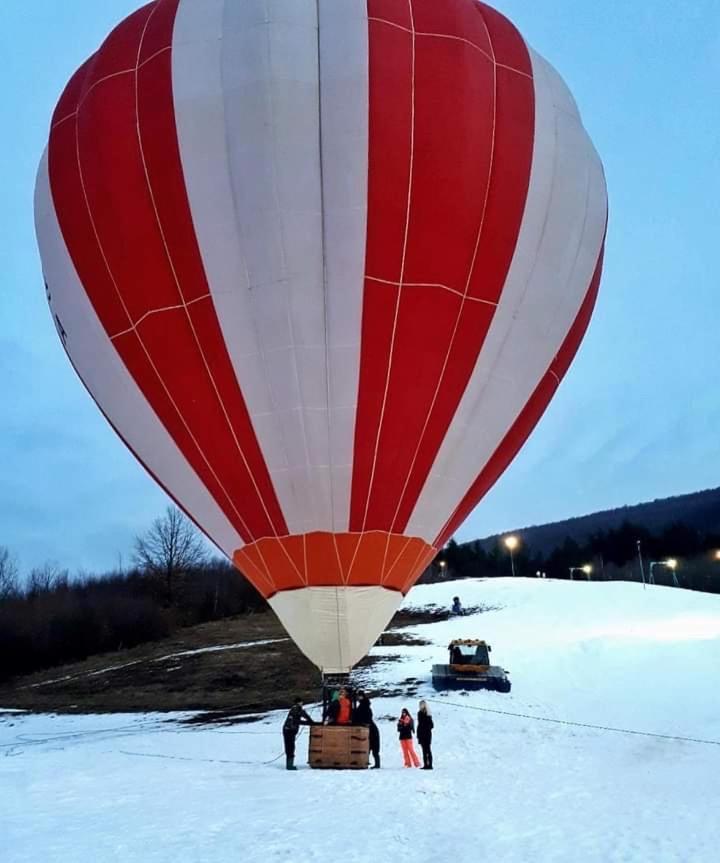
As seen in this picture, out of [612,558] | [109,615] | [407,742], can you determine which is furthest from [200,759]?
[612,558]

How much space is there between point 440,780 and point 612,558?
71.1 meters

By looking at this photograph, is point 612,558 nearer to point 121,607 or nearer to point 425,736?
point 121,607

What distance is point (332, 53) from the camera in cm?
826

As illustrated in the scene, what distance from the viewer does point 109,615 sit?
38.5 meters

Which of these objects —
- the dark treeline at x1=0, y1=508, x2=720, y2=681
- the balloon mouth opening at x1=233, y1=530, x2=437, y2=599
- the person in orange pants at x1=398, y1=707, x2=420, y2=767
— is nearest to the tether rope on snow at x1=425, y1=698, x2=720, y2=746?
the person in orange pants at x1=398, y1=707, x2=420, y2=767

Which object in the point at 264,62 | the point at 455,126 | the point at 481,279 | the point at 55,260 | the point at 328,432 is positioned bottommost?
the point at 328,432

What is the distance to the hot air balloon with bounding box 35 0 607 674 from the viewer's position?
805 centimetres

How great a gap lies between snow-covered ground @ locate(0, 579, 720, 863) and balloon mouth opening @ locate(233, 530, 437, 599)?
6.59ft

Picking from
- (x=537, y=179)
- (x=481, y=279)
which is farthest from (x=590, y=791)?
(x=537, y=179)

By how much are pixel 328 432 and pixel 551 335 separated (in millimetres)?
3074

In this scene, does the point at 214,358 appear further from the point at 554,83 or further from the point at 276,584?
the point at 554,83

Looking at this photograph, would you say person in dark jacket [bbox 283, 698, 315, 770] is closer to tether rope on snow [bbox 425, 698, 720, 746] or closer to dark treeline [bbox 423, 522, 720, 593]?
tether rope on snow [bbox 425, 698, 720, 746]

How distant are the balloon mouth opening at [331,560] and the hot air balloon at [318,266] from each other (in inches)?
0.9

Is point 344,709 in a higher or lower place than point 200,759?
higher
